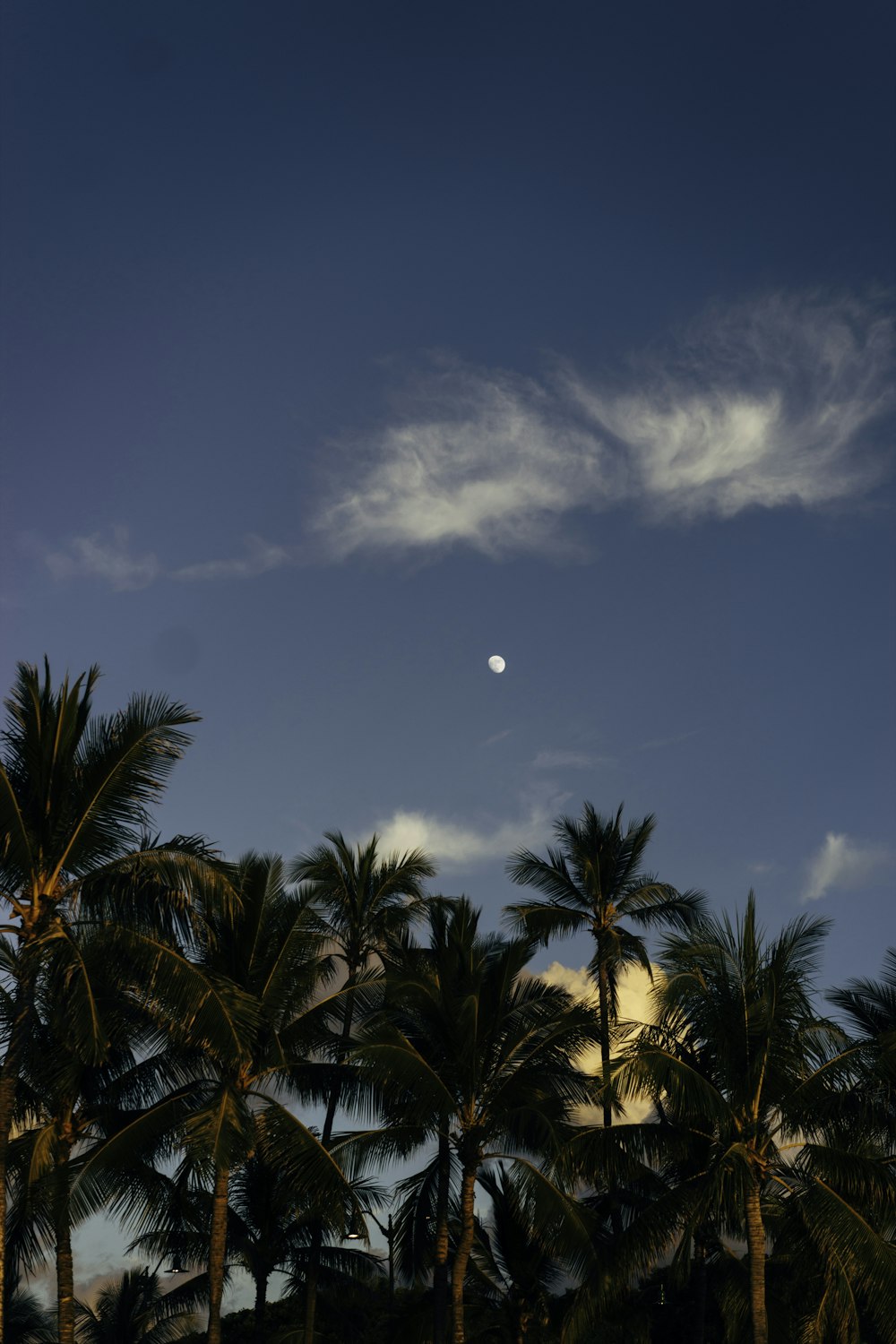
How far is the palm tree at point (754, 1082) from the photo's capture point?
70.0 ft

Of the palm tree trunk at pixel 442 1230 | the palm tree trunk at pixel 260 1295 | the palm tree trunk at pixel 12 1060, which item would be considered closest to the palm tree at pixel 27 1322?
the palm tree trunk at pixel 260 1295

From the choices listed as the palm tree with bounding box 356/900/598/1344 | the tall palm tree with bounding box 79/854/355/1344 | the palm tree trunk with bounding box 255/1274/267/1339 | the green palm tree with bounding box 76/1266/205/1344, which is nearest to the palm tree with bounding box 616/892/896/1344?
the palm tree with bounding box 356/900/598/1344

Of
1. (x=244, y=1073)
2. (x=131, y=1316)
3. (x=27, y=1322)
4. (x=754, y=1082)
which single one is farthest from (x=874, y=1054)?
(x=27, y=1322)

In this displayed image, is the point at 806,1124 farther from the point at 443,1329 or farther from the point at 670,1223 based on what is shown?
the point at 443,1329

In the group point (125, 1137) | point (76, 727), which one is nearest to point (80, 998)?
point (76, 727)

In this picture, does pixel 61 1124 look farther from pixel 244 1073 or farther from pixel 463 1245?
pixel 463 1245

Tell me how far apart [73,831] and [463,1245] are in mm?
12720

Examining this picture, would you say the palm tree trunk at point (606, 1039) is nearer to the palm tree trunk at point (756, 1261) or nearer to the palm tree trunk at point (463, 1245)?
the palm tree trunk at point (463, 1245)

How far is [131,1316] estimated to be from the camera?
38406 mm

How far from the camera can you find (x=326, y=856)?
3150 centimetres

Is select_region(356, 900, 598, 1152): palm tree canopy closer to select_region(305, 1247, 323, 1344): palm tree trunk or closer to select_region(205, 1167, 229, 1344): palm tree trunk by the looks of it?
select_region(205, 1167, 229, 1344): palm tree trunk

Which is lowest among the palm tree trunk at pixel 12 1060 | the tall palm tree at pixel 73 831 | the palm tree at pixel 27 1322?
the palm tree at pixel 27 1322

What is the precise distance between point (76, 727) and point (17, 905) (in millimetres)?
2790

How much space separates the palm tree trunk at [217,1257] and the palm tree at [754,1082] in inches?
311
